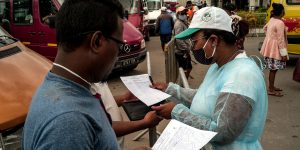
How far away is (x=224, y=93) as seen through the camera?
1.95 m

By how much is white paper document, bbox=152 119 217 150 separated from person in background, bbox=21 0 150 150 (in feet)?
2.49

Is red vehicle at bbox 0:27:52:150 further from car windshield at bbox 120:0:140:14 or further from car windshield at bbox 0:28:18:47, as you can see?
car windshield at bbox 120:0:140:14

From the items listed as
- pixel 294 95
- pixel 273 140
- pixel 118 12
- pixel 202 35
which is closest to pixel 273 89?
pixel 294 95

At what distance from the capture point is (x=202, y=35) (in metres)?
2.16

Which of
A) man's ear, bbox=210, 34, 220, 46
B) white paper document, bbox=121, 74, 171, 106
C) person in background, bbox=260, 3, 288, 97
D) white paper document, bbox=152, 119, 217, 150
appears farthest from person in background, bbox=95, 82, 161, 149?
person in background, bbox=260, 3, 288, 97

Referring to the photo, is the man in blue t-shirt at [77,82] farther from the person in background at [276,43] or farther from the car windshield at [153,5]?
the car windshield at [153,5]

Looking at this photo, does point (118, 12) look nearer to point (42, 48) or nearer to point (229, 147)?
point (229, 147)

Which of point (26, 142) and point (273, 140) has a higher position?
point (26, 142)

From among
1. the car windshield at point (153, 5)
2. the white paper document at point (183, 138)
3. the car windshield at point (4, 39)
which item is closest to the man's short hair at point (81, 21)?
the white paper document at point (183, 138)

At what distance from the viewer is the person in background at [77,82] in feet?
3.51

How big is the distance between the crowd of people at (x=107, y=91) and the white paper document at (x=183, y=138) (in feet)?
0.24

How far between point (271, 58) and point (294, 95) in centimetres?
81

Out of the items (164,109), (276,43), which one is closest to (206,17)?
(164,109)

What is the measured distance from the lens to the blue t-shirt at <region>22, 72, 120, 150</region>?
1.06 metres
